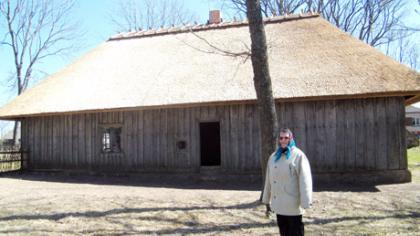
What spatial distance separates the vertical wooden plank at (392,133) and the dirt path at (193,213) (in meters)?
1.20

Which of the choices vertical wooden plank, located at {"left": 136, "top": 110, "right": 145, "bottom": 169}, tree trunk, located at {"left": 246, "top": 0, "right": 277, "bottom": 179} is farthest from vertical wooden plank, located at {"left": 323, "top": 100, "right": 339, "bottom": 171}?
vertical wooden plank, located at {"left": 136, "top": 110, "right": 145, "bottom": 169}

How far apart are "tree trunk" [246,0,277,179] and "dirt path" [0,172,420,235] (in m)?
1.40

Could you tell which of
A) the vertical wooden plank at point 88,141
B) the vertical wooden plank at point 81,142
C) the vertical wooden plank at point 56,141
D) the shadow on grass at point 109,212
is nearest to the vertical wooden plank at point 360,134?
the shadow on grass at point 109,212

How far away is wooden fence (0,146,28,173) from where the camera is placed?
1688 centimetres

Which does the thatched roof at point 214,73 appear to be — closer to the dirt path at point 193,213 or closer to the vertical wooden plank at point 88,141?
the vertical wooden plank at point 88,141

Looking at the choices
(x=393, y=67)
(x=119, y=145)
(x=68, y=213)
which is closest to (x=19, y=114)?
(x=119, y=145)

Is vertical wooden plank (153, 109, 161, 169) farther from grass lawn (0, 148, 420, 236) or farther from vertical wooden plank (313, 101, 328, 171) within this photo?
vertical wooden plank (313, 101, 328, 171)

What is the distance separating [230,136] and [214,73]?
2.44m

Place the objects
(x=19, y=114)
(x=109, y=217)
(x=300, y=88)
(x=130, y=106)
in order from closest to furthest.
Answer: (x=109, y=217) < (x=300, y=88) < (x=130, y=106) < (x=19, y=114)

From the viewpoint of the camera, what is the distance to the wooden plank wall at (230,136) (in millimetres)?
12562

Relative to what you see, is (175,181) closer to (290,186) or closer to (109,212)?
(109,212)

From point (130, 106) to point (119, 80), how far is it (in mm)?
2448

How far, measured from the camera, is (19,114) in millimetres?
15508

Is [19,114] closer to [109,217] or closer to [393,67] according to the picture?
[109,217]
